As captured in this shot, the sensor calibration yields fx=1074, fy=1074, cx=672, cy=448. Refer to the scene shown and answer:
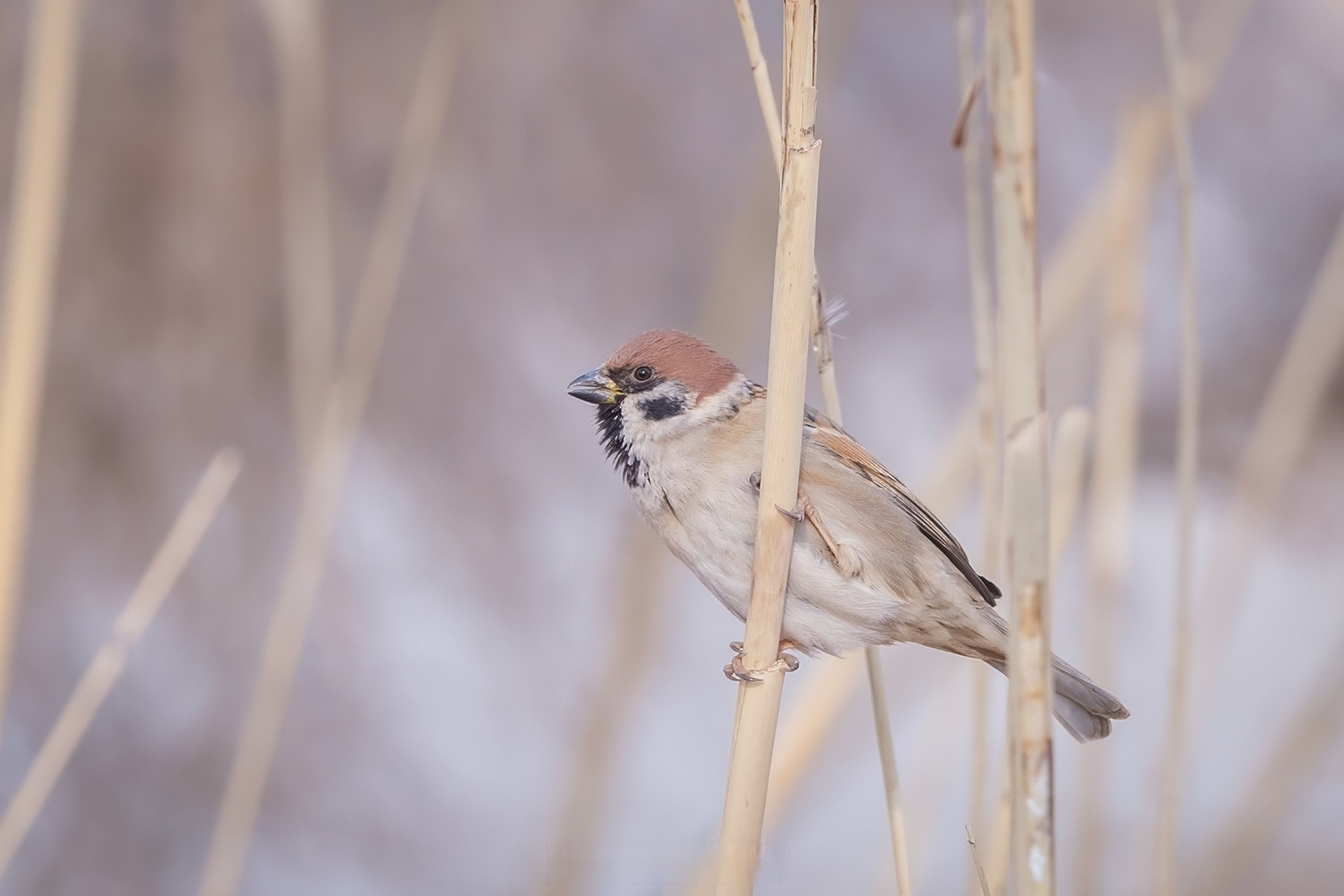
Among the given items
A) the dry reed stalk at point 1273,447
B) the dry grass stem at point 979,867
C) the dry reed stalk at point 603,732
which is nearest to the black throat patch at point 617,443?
the dry reed stalk at point 603,732

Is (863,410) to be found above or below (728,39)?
below

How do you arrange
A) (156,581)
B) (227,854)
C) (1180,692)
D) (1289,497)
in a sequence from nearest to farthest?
(1180,692)
(156,581)
(227,854)
(1289,497)

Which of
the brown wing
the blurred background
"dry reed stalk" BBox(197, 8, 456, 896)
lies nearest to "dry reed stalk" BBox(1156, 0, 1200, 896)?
the brown wing

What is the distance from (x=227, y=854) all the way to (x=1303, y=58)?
3074 millimetres

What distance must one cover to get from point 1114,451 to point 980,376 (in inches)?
19.9

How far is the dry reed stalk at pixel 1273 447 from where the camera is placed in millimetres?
1480

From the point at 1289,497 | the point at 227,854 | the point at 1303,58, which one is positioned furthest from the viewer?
the point at 1289,497

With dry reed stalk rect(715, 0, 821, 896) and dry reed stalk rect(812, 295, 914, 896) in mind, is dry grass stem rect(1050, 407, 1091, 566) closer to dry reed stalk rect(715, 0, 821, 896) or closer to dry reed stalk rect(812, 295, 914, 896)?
dry reed stalk rect(812, 295, 914, 896)

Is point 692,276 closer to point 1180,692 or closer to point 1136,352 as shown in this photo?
point 1136,352

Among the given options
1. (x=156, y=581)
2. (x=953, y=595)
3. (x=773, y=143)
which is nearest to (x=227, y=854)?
(x=156, y=581)

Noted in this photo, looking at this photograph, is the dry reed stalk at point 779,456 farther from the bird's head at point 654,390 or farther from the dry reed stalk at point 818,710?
the bird's head at point 654,390

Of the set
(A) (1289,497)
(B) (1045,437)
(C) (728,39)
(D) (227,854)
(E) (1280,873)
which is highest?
(C) (728,39)

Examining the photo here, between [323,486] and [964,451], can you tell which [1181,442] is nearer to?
[964,451]

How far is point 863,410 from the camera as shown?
123 inches
